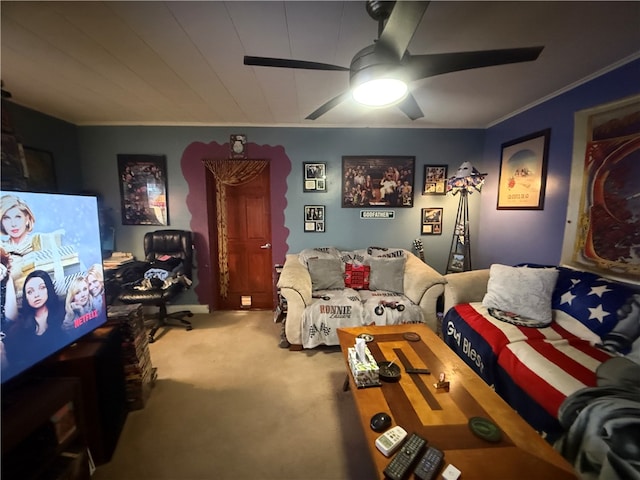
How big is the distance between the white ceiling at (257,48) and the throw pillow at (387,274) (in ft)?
5.43

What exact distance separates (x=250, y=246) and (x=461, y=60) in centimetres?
297

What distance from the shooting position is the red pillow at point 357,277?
304cm

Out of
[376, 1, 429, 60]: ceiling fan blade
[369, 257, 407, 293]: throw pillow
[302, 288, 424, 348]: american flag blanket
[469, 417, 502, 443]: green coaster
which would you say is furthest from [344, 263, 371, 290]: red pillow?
[376, 1, 429, 60]: ceiling fan blade

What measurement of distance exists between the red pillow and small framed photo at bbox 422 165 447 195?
132 cm

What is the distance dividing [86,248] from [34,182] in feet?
6.72

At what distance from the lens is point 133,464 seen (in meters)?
1.48

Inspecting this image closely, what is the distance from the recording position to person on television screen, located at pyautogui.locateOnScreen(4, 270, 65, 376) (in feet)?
3.54

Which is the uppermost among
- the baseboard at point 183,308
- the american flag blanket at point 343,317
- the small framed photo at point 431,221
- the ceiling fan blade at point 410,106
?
the ceiling fan blade at point 410,106

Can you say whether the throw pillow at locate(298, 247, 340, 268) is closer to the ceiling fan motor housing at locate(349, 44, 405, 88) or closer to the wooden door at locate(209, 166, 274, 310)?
the wooden door at locate(209, 166, 274, 310)

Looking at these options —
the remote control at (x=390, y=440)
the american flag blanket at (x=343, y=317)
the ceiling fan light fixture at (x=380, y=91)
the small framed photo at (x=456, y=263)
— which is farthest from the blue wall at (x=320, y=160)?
the remote control at (x=390, y=440)

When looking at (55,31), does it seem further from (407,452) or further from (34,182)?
(407,452)

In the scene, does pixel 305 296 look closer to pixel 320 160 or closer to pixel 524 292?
pixel 320 160

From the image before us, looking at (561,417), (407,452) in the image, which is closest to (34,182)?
(407,452)

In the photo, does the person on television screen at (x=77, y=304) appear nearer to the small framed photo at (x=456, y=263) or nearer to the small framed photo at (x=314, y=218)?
the small framed photo at (x=314, y=218)
